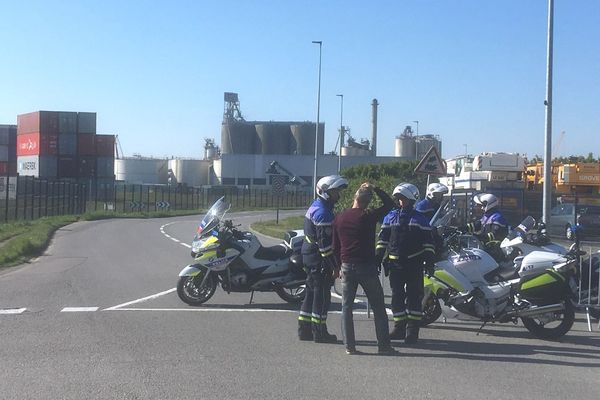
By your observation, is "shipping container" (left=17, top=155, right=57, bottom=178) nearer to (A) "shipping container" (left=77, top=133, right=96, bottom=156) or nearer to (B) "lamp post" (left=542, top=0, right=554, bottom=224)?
(A) "shipping container" (left=77, top=133, right=96, bottom=156)

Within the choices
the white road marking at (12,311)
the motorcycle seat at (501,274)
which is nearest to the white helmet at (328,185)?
the motorcycle seat at (501,274)

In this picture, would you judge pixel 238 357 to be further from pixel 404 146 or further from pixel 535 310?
pixel 404 146

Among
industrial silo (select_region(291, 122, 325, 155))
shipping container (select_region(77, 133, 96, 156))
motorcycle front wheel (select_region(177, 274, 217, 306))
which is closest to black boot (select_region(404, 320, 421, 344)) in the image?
motorcycle front wheel (select_region(177, 274, 217, 306))

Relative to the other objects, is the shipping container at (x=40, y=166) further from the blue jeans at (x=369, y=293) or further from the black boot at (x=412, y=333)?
the blue jeans at (x=369, y=293)

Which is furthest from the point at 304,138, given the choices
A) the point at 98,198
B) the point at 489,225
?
the point at 489,225

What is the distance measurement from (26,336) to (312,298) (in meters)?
3.52

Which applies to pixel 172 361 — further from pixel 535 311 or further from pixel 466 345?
pixel 535 311

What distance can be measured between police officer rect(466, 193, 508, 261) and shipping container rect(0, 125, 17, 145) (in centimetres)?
6936

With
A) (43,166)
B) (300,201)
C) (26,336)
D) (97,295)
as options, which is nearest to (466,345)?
(26,336)

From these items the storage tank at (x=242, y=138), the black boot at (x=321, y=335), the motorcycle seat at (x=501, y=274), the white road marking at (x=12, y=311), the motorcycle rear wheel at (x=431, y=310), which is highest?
the storage tank at (x=242, y=138)

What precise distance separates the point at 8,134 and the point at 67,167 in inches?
628

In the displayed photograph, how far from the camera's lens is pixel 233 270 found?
11594 mm

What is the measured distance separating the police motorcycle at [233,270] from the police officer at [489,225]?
2714mm

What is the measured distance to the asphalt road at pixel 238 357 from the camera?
22.5ft
